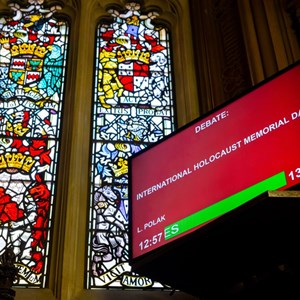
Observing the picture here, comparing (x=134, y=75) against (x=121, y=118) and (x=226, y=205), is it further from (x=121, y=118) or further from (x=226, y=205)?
(x=226, y=205)

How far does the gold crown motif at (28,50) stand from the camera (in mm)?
6484

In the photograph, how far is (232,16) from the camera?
636 cm

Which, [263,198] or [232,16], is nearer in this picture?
[263,198]

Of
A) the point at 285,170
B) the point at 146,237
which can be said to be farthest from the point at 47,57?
the point at 285,170

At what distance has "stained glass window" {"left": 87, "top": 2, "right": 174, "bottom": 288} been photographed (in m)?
5.09

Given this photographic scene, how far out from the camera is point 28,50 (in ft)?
21.4

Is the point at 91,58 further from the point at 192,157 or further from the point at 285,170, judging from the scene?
the point at 285,170

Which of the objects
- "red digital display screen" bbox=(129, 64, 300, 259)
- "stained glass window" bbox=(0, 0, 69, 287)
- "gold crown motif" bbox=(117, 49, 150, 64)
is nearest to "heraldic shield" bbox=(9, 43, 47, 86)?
"stained glass window" bbox=(0, 0, 69, 287)

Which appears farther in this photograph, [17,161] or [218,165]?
[17,161]

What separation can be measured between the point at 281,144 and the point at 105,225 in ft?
6.06

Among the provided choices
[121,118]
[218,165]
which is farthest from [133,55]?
[218,165]

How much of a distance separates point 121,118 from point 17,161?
104 cm

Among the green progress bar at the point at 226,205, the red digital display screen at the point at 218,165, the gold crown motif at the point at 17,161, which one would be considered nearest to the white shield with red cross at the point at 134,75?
the gold crown motif at the point at 17,161

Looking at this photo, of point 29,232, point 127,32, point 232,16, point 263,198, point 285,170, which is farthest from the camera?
point 127,32
